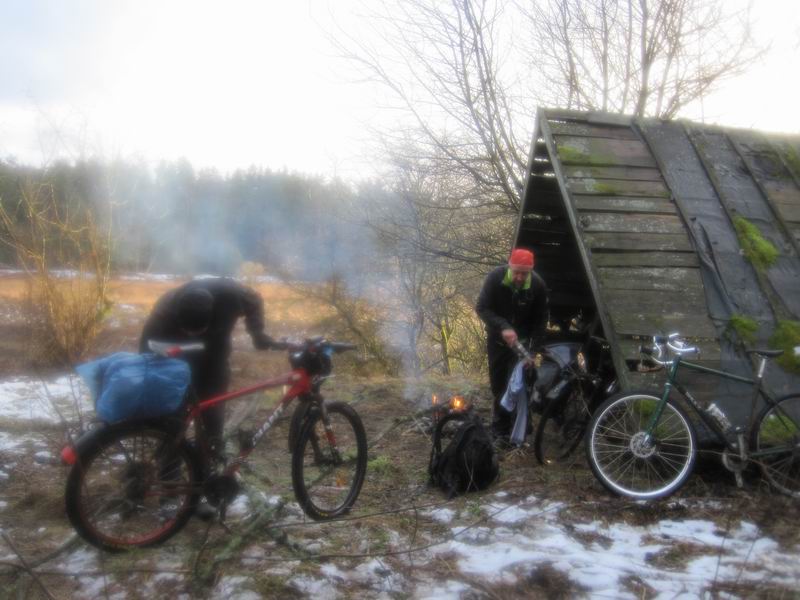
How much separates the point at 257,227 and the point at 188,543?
474cm

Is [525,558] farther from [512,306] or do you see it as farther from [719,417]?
[512,306]

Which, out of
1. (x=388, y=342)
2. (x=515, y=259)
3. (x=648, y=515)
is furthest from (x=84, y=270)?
(x=388, y=342)

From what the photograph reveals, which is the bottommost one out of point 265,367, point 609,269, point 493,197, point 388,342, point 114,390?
point 388,342

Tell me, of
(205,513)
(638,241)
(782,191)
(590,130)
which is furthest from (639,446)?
(590,130)

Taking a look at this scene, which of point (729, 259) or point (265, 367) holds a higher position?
point (729, 259)

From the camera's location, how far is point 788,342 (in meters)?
4.84

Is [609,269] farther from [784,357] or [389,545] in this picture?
[389,545]

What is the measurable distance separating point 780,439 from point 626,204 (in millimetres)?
2186

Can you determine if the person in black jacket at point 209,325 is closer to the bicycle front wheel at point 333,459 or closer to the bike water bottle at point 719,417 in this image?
the bicycle front wheel at point 333,459

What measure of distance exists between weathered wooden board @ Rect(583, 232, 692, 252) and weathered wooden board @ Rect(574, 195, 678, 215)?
0.85ft

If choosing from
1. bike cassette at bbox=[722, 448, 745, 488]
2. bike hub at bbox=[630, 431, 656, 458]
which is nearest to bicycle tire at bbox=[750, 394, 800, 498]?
bike cassette at bbox=[722, 448, 745, 488]

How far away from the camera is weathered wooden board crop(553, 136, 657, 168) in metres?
5.96

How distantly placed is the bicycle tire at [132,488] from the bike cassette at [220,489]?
2.2 inches

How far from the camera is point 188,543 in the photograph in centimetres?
367
